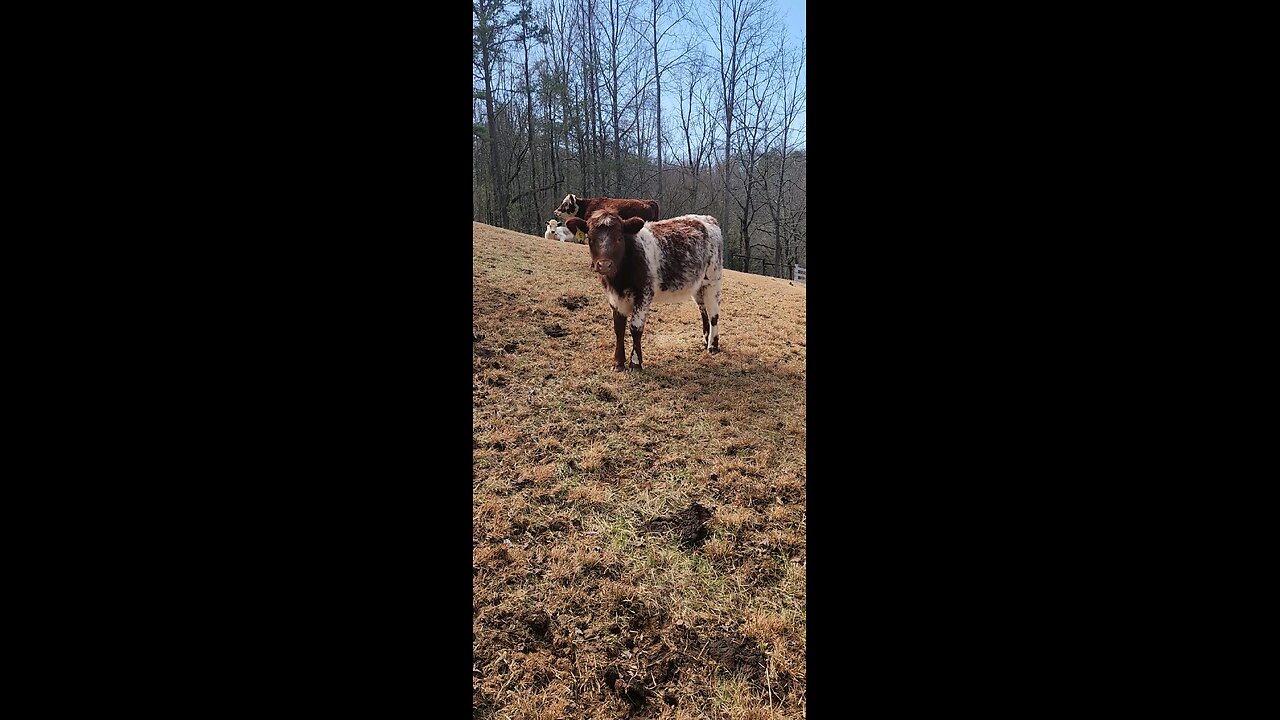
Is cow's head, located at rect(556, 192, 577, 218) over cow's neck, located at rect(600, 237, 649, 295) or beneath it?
over

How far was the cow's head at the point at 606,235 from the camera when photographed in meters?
4.17

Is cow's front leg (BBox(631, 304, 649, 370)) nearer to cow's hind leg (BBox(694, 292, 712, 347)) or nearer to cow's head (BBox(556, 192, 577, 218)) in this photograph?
cow's hind leg (BBox(694, 292, 712, 347))

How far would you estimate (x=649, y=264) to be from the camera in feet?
15.2

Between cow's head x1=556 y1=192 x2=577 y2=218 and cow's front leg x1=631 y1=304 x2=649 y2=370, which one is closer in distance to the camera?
cow's head x1=556 y1=192 x2=577 y2=218

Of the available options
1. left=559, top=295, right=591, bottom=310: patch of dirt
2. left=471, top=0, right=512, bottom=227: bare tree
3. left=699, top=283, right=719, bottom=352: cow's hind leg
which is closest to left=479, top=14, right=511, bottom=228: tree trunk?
left=471, top=0, right=512, bottom=227: bare tree

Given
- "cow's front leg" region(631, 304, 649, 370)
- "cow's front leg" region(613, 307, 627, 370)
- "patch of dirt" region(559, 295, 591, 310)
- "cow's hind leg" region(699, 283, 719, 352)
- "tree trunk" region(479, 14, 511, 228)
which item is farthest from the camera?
"tree trunk" region(479, 14, 511, 228)

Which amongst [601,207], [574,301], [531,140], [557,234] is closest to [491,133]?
[531,140]

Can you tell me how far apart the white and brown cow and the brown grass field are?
0.44m

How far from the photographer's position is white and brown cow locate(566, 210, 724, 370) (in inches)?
167

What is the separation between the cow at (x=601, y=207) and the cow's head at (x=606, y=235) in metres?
0.12

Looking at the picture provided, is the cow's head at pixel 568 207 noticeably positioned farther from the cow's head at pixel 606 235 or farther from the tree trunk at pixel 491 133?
the tree trunk at pixel 491 133
